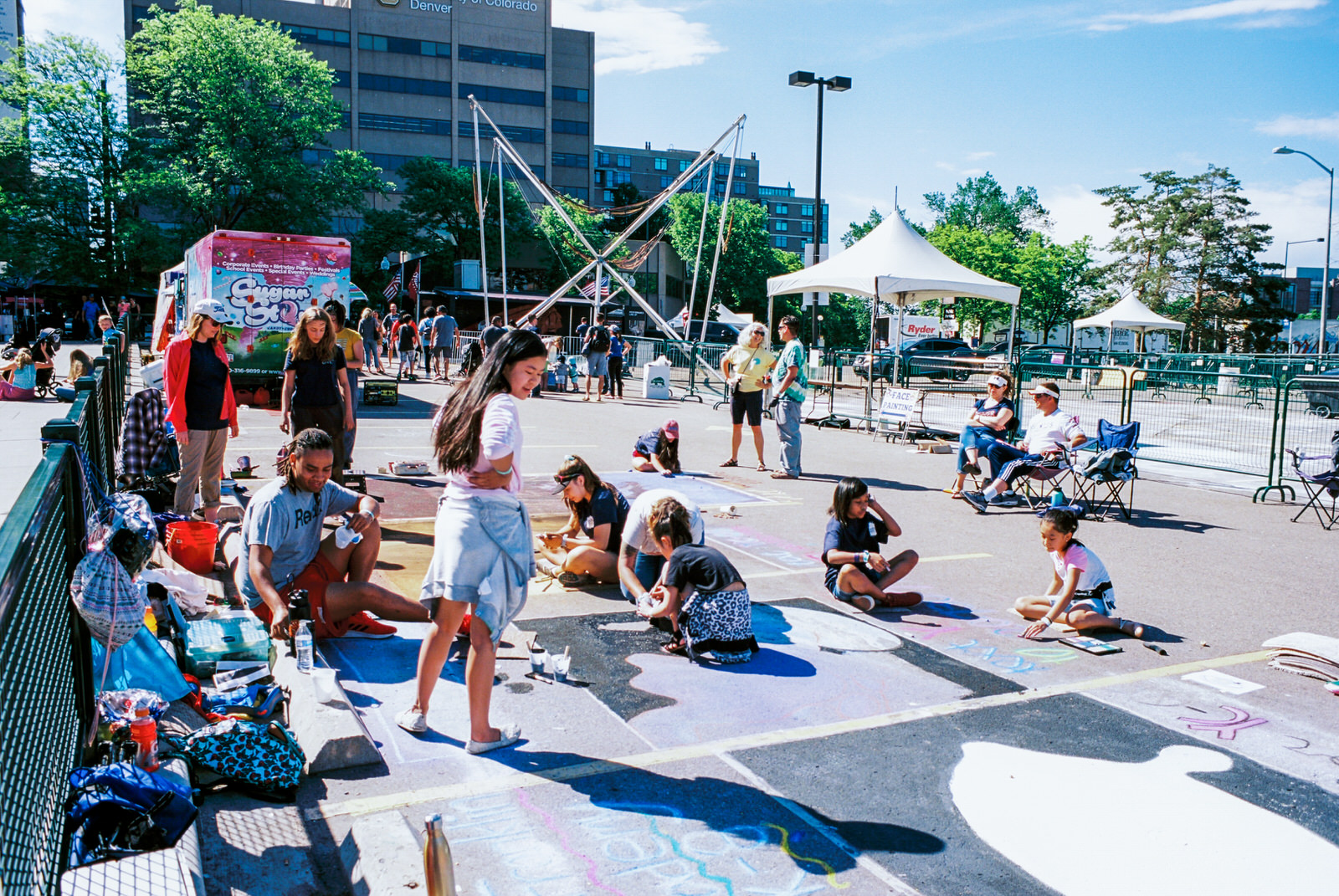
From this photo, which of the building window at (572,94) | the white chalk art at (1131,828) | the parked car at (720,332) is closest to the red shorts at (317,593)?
the white chalk art at (1131,828)

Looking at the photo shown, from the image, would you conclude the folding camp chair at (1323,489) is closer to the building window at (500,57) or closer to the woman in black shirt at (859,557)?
the woman in black shirt at (859,557)

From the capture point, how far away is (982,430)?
37.9 feet

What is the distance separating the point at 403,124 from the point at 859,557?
79993mm

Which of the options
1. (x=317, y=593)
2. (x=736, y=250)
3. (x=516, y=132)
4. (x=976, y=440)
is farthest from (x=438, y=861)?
(x=516, y=132)

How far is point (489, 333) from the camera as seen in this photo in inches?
213

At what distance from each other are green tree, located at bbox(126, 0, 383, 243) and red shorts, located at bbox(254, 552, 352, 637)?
4417cm

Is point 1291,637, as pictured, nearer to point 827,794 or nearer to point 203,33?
point 827,794

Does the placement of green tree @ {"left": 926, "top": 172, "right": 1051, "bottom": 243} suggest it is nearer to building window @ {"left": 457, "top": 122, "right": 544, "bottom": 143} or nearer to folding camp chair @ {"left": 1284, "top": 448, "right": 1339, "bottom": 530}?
building window @ {"left": 457, "top": 122, "right": 544, "bottom": 143}

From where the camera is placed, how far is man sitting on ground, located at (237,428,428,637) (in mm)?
5328

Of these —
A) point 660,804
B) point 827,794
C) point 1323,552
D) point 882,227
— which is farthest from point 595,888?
point 882,227

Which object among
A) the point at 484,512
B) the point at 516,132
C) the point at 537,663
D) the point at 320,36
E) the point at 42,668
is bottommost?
the point at 537,663

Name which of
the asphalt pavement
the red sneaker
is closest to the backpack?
the asphalt pavement

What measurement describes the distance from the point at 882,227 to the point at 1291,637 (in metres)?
14.0

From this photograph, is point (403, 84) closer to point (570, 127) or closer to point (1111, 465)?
point (570, 127)
